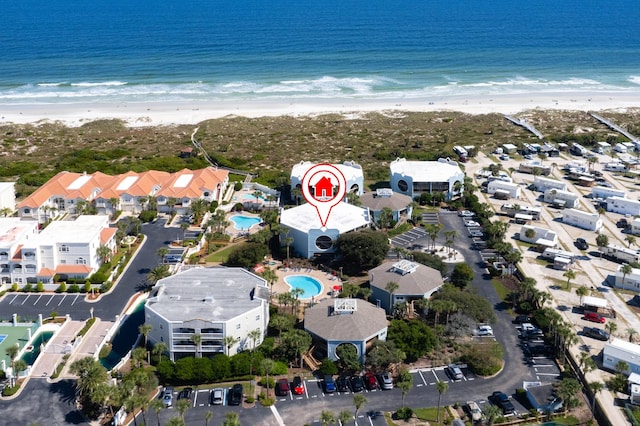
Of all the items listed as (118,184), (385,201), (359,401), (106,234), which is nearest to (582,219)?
(385,201)

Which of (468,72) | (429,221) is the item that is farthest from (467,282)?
(468,72)

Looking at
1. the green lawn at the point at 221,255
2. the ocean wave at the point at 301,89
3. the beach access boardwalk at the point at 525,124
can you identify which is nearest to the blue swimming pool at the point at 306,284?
Answer: the green lawn at the point at 221,255

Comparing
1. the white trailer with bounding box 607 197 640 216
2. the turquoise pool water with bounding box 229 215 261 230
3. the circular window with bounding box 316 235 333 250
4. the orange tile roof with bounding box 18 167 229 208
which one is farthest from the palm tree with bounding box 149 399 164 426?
the white trailer with bounding box 607 197 640 216

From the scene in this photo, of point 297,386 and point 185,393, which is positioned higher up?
point 297,386

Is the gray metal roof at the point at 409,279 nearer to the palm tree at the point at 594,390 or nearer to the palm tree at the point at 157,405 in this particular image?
the palm tree at the point at 594,390

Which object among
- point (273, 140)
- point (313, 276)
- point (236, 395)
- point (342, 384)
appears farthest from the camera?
point (273, 140)

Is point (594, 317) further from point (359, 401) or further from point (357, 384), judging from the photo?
point (359, 401)
